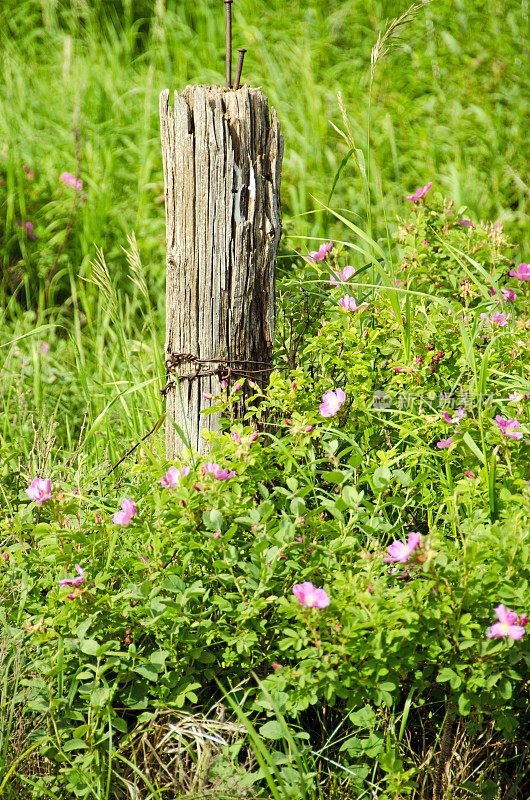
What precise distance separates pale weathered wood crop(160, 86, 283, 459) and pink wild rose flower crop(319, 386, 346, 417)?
0.28m

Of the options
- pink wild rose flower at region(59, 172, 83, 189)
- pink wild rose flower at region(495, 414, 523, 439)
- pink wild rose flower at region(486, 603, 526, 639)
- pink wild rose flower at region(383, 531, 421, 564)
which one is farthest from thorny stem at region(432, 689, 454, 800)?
pink wild rose flower at region(59, 172, 83, 189)

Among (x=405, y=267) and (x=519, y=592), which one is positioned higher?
(x=405, y=267)

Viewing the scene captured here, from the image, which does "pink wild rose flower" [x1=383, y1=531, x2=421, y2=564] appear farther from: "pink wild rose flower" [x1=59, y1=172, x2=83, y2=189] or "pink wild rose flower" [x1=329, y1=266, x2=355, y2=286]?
"pink wild rose flower" [x1=59, y1=172, x2=83, y2=189]

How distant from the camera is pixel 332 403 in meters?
1.83

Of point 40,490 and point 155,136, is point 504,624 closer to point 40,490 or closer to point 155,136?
point 40,490

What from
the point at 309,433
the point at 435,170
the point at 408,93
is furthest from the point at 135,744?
the point at 408,93

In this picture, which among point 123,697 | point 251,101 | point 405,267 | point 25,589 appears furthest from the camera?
point 405,267

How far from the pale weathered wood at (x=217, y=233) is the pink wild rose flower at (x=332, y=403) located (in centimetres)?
28

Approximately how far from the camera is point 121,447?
2729 millimetres

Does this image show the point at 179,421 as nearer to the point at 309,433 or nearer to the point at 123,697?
the point at 309,433

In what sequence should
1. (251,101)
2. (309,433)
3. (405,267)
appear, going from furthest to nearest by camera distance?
(405,267), (251,101), (309,433)

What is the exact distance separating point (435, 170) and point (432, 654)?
356 centimetres

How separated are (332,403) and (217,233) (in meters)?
0.58

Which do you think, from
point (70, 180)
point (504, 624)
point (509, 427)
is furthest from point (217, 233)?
point (70, 180)
